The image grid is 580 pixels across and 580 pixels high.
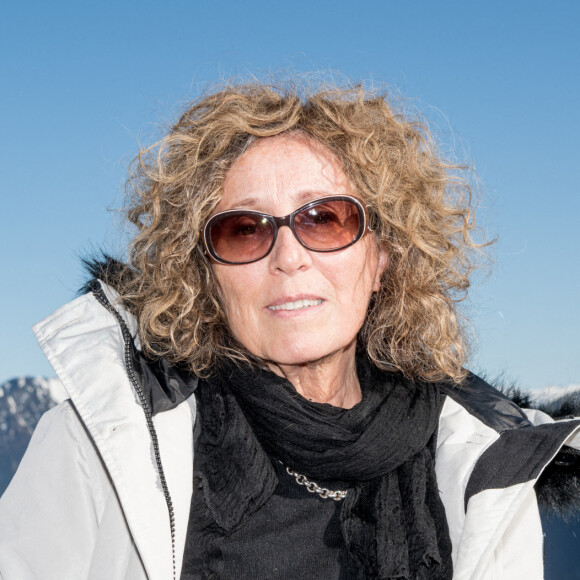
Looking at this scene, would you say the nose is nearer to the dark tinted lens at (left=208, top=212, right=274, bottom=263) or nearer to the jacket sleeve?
the dark tinted lens at (left=208, top=212, right=274, bottom=263)

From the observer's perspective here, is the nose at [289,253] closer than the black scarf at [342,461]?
No

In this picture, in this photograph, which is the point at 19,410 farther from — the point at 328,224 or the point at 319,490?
the point at 328,224

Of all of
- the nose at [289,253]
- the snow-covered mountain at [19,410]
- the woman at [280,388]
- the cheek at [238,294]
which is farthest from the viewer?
the snow-covered mountain at [19,410]

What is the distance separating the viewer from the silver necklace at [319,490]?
2818 mm

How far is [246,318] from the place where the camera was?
9.50 ft

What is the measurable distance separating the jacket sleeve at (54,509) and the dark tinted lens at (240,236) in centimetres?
92

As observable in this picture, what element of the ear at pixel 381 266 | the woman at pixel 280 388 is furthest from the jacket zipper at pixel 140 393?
the ear at pixel 381 266

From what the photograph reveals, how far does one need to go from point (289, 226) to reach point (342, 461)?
3.18 feet

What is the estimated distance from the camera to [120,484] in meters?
2.35

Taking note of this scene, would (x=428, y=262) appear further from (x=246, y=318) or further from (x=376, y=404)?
(x=246, y=318)

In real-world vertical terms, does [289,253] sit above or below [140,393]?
above

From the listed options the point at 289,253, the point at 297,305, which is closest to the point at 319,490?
the point at 297,305

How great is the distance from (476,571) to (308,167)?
5.64 feet

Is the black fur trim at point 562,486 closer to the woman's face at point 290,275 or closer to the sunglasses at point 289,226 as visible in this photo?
the woman's face at point 290,275
